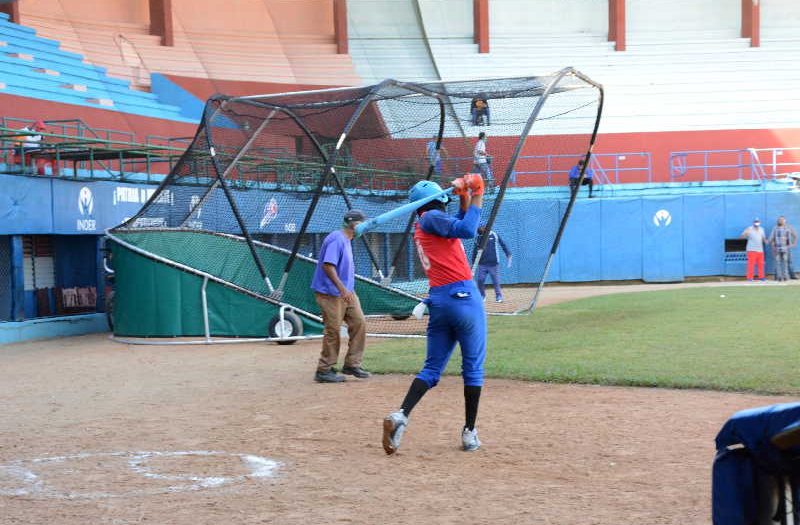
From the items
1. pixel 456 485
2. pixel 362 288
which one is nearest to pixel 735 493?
pixel 456 485

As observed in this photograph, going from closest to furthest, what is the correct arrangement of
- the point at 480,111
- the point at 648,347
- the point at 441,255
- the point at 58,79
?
the point at 441,255
the point at 648,347
the point at 480,111
the point at 58,79

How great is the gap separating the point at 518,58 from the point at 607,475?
35.7m

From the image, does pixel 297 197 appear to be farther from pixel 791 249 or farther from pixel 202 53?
pixel 202 53

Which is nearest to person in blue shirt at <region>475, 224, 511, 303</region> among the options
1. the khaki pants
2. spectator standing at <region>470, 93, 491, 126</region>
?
spectator standing at <region>470, 93, 491, 126</region>

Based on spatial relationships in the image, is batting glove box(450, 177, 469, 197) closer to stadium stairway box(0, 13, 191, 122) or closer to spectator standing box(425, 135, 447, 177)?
spectator standing box(425, 135, 447, 177)

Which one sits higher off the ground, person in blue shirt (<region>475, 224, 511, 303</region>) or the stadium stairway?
the stadium stairway

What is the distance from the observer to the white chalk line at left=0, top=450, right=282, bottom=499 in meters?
6.07

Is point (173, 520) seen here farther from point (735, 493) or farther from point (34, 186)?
point (34, 186)

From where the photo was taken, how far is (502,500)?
5.69 m

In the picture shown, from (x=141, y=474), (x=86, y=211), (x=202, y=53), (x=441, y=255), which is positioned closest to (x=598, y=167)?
(x=202, y=53)

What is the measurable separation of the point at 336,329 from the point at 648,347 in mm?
4434

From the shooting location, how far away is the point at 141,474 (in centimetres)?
655

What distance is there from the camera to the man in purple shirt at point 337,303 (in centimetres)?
1073

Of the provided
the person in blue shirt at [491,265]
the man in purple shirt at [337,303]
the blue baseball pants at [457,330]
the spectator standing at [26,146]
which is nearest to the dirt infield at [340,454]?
the man in purple shirt at [337,303]
